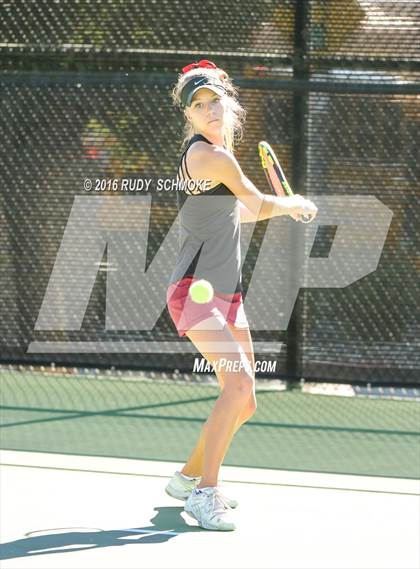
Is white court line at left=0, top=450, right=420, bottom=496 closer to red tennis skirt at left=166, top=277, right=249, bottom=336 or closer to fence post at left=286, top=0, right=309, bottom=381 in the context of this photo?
red tennis skirt at left=166, top=277, right=249, bottom=336

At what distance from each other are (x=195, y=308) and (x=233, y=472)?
1377mm

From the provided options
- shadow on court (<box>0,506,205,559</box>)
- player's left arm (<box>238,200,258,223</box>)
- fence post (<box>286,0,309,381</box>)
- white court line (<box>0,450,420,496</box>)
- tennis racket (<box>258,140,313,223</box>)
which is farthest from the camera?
fence post (<box>286,0,309,381</box>)

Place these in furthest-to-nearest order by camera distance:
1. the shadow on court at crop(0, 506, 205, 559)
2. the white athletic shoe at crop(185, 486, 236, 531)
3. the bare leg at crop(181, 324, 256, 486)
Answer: the bare leg at crop(181, 324, 256, 486), the white athletic shoe at crop(185, 486, 236, 531), the shadow on court at crop(0, 506, 205, 559)

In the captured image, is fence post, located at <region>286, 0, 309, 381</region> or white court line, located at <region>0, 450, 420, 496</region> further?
fence post, located at <region>286, 0, 309, 381</region>

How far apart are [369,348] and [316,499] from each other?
2810 millimetres

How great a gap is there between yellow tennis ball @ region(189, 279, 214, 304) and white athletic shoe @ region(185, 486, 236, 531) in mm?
781

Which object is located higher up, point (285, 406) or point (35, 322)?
point (35, 322)

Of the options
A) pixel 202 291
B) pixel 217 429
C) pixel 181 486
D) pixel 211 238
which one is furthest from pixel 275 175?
pixel 181 486

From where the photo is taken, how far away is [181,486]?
515 cm

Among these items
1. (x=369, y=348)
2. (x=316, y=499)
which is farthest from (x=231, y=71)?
(x=316, y=499)

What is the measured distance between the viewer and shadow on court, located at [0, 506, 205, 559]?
4.46 meters

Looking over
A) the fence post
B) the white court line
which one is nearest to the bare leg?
the white court line

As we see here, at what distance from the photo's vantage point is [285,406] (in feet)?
25.8

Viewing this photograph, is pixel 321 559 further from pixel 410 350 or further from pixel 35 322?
pixel 35 322
